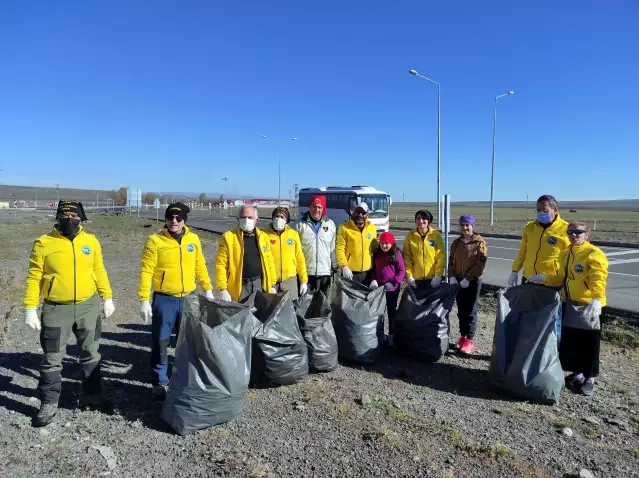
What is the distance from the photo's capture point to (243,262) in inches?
166

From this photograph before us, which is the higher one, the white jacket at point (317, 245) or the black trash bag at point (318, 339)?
the white jacket at point (317, 245)

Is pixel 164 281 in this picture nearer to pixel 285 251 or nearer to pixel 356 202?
pixel 285 251

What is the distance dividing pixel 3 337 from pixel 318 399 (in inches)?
154

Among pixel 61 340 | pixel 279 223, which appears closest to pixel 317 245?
pixel 279 223

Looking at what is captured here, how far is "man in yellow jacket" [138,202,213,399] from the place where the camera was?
12.2ft

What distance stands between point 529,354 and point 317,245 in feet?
7.18

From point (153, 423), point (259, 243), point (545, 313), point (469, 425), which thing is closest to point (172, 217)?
point (259, 243)

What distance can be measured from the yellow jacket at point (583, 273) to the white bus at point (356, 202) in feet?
60.8

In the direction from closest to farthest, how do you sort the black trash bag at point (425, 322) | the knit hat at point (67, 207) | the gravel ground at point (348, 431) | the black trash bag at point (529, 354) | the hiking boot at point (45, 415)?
the gravel ground at point (348, 431) < the hiking boot at point (45, 415) < the knit hat at point (67, 207) < the black trash bag at point (529, 354) < the black trash bag at point (425, 322)

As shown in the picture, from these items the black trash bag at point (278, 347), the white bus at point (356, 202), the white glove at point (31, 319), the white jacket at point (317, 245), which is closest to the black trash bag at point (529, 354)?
the black trash bag at point (278, 347)

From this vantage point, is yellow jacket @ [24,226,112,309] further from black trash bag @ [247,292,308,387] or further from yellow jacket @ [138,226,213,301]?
black trash bag @ [247,292,308,387]

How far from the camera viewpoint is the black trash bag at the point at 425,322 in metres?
4.63

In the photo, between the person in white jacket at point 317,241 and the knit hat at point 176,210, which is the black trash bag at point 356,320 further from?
the knit hat at point 176,210

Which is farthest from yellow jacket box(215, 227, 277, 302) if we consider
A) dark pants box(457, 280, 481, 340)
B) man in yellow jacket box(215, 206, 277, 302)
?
dark pants box(457, 280, 481, 340)
